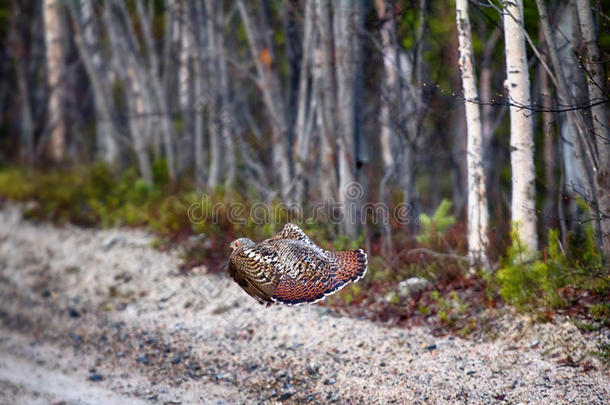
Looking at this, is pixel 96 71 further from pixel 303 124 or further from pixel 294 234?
pixel 294 234

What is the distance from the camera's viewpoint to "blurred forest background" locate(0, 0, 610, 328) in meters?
6.94

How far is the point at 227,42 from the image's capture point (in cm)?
1318

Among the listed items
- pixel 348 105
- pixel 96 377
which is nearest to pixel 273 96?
pixel 348 105

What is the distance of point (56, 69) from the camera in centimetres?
1684

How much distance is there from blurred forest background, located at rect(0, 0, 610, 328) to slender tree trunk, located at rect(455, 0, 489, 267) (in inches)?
0.7

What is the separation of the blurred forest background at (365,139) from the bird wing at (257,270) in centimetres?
223

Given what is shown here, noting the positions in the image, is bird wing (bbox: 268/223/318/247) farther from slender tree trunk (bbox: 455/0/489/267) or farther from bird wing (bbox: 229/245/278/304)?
slender tree trunk (bbox: 455/0/489/267)

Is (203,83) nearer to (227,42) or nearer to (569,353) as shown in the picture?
(227,42)

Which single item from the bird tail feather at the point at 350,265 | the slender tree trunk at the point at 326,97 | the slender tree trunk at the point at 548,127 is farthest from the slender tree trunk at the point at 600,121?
the slender tree trunk at the point at 326,97

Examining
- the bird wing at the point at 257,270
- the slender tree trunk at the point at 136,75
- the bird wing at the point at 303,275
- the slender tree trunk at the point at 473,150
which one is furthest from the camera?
the slender tree trunk at the point at 136,75

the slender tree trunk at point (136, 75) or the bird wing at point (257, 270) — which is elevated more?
the slender tree trunk at point (136, 75)

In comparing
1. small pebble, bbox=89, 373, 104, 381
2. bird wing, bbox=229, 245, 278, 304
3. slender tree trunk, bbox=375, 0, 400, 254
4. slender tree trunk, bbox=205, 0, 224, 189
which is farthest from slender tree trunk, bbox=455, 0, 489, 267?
slender tree trunk, bbox=205, 0, 224, 189

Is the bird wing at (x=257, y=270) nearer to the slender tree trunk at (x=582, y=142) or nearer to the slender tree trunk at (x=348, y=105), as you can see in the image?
the slender tree trunk at (x=582, y=142)

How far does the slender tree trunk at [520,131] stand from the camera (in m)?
6.84
